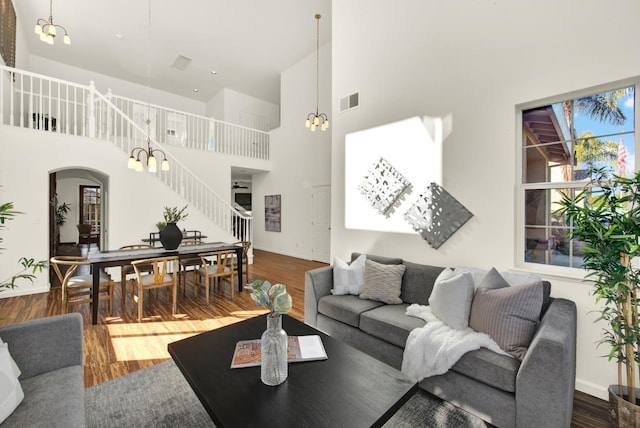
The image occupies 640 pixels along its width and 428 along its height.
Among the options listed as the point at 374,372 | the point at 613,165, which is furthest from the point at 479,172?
the point at 374,372

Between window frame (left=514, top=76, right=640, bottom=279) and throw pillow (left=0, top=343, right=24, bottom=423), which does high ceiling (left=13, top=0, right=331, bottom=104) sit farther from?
throw pillow (left=0, top=343, right=24, bottom=423)

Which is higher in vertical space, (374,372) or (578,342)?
(374,372)

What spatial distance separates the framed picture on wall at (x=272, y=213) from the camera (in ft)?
28.2

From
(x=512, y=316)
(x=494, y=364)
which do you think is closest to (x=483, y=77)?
(x=512, y=316)

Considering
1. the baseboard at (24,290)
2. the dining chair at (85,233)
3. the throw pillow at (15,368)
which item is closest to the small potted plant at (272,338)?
the throw pillow at (15,368)

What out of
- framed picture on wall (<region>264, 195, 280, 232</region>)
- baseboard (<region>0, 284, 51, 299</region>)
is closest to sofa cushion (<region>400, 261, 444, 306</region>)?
baseboard (<region>0, 284, 51, 299</region>)

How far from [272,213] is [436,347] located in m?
7.28

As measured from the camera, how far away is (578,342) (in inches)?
87.7

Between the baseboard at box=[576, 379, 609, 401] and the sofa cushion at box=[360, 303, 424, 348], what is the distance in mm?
1318

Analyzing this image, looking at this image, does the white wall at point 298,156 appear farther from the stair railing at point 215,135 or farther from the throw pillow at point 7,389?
the throw pillow at point 7,389

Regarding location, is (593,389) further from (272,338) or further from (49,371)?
(49,371)

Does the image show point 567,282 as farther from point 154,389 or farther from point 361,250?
point 154,389

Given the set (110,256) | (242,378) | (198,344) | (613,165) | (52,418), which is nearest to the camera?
(52,418)

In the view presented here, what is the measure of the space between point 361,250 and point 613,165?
2.63m
